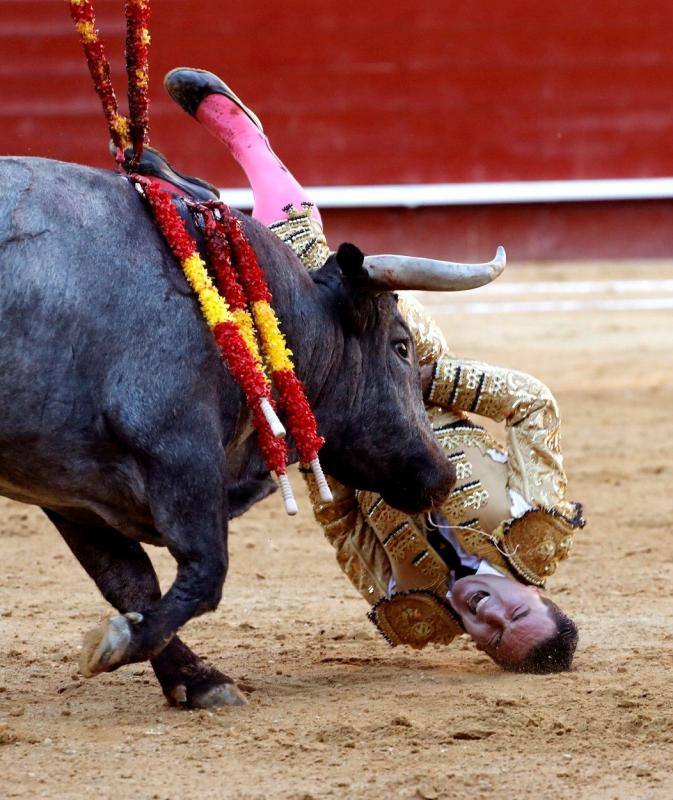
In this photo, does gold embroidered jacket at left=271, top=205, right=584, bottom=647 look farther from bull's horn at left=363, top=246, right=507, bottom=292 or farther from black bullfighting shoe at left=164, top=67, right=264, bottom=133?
black bullfighting shoe at left=164, top=67, right=264, bottom=133

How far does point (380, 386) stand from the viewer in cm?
334

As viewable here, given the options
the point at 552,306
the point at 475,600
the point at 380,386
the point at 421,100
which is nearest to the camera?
the point at 380,386

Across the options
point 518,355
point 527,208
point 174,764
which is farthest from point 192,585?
point 527,208

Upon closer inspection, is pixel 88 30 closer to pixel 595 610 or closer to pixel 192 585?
pixel 192 585

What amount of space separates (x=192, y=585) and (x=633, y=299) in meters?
7.51

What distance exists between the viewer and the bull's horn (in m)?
3.20

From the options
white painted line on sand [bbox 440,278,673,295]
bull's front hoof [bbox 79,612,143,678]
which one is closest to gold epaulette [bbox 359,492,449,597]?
bull's front hoof [bbox 79,612,143,678]

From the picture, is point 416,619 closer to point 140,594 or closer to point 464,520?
point 464,520

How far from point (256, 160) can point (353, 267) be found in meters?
1.00

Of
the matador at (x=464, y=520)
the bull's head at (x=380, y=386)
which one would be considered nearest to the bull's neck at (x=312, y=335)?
the bull's head at (x=380, y=386)

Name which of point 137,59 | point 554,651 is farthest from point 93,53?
point 554,651

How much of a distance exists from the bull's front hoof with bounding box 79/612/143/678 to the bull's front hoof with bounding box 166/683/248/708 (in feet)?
1.13

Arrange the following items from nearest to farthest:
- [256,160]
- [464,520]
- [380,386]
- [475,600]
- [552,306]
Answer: [380,386] < [475,600] < [464,520] < [256,160] < [552,306]

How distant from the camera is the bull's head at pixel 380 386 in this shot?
324 centimetres
